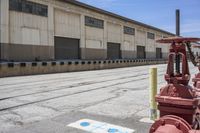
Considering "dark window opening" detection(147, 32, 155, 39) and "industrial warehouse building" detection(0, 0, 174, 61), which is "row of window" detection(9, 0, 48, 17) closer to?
"industrial warehouse building" detection(0, 0, 174, 61)

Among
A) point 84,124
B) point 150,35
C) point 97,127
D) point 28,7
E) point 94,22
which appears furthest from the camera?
point 150,35

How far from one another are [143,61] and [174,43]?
145 feet

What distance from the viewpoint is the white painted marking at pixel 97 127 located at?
224 inches

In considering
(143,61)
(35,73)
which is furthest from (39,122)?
(143,61)

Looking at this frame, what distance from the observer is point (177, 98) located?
358 centimetres

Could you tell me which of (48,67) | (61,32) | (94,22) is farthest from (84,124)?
(94,22)

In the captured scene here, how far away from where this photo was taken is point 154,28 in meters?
66.7

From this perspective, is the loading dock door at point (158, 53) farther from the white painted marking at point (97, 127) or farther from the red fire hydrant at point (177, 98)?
the red fire hydrant at point (177, 98)

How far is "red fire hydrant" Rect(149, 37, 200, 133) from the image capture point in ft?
11.4

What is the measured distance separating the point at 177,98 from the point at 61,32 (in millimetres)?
31677

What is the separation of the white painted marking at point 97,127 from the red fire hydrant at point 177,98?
2076mm

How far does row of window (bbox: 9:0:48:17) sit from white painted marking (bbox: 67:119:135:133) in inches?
916

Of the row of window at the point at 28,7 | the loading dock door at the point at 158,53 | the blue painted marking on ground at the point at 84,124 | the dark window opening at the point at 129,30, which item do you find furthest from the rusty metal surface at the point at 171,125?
the loading dock door at the point at 158,53

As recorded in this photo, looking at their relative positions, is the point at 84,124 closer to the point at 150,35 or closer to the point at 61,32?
the point at 61,32
